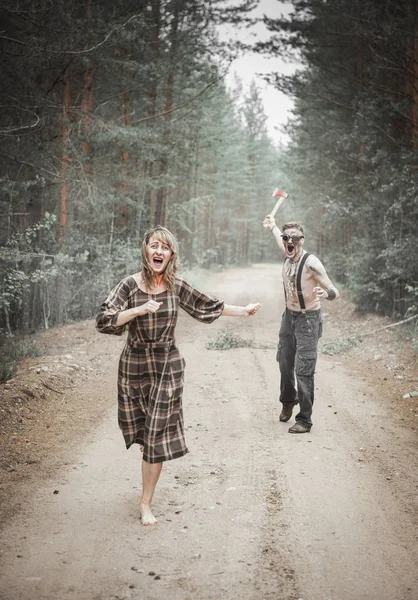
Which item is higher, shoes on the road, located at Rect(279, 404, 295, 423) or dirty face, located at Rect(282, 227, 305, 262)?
dirty face, located at Rect(282, 227, 305, 262)

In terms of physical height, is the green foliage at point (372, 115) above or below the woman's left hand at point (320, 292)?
above

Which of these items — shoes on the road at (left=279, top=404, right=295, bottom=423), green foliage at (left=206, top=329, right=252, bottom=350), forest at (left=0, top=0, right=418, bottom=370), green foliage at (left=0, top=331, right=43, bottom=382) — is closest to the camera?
shoes on the road at (left=279, top=404, right=295, bottom=423)

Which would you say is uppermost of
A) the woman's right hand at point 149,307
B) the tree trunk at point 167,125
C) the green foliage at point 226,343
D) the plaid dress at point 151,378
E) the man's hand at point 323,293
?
the tree trunk at point 167,125

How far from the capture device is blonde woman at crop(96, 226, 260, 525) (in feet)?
14.1

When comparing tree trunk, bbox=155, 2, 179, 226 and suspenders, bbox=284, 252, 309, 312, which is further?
tree trunk, bbox=155, 2, 179, 226

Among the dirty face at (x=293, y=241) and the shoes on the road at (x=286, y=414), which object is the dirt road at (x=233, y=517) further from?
the dirty face at (x=293, y=241)

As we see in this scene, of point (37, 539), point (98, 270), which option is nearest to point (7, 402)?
point (37, 539)

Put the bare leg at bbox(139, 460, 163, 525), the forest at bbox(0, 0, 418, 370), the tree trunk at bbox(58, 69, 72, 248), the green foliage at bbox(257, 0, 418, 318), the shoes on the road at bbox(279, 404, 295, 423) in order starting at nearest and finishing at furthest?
the bare leg at bbox(139, 460, 163, 525)
the shoes on the road at bbox(279, 404, 295, 423)
the forest at bbox(0, 0, 418, 370)
the green foliage at bbox(257, 0, 418, 318)
the tree trunk at bbox(58, 69, 72, 248)

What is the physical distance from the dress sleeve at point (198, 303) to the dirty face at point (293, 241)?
2.27 m

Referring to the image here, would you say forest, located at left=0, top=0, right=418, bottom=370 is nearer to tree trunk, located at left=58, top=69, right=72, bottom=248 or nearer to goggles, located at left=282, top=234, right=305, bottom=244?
tree trunk, located at left=58, top=69, right=72, bottom=248

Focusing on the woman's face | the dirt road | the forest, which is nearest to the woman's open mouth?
the woman's face

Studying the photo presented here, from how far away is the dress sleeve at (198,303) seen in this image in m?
4.61

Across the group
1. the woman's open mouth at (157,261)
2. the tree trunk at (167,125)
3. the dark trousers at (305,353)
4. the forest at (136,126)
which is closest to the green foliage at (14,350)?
the forest at (136,126)

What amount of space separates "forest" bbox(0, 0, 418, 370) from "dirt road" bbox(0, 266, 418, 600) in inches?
199
